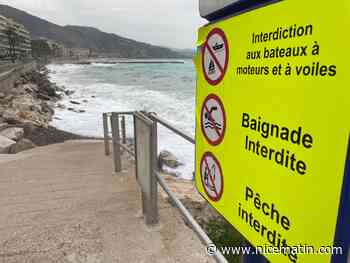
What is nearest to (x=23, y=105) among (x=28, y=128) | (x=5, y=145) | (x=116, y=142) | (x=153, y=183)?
(x=28, y=128)

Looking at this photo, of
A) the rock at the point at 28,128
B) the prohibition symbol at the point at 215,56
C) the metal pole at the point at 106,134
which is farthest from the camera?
the rock at the point at 28,128

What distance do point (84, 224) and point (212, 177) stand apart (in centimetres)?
191

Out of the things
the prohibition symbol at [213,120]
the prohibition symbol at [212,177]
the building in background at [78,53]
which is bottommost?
the prohibition symbol at [212,177]

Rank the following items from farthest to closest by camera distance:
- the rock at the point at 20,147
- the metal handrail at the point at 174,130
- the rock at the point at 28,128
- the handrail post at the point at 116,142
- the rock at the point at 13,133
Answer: the rock at the point at 28,128, the rock at the point at 13,133, the rock at the point at 20,147, the handrail post at the point at 116,142, the metal handrail at the point at 174,130

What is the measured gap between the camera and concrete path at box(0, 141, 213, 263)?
A: 2.41 m

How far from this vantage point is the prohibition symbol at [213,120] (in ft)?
4.16

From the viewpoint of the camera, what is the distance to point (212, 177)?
1.40m

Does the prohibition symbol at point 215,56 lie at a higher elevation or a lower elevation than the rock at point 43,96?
higher

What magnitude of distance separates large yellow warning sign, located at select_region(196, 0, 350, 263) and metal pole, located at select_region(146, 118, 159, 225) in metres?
1.17

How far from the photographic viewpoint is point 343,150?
729mm

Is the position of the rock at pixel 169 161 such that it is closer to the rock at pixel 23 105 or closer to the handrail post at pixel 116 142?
the handrail post at pixel 116 142

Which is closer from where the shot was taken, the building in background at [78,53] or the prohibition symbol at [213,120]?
the prohibition symbol at [213,120]

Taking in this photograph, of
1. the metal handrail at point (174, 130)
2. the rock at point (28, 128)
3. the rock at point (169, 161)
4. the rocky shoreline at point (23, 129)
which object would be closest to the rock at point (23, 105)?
the rocky shoreline at point (23, 129)

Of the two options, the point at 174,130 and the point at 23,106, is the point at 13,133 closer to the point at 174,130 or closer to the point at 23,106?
the point at 23,106
